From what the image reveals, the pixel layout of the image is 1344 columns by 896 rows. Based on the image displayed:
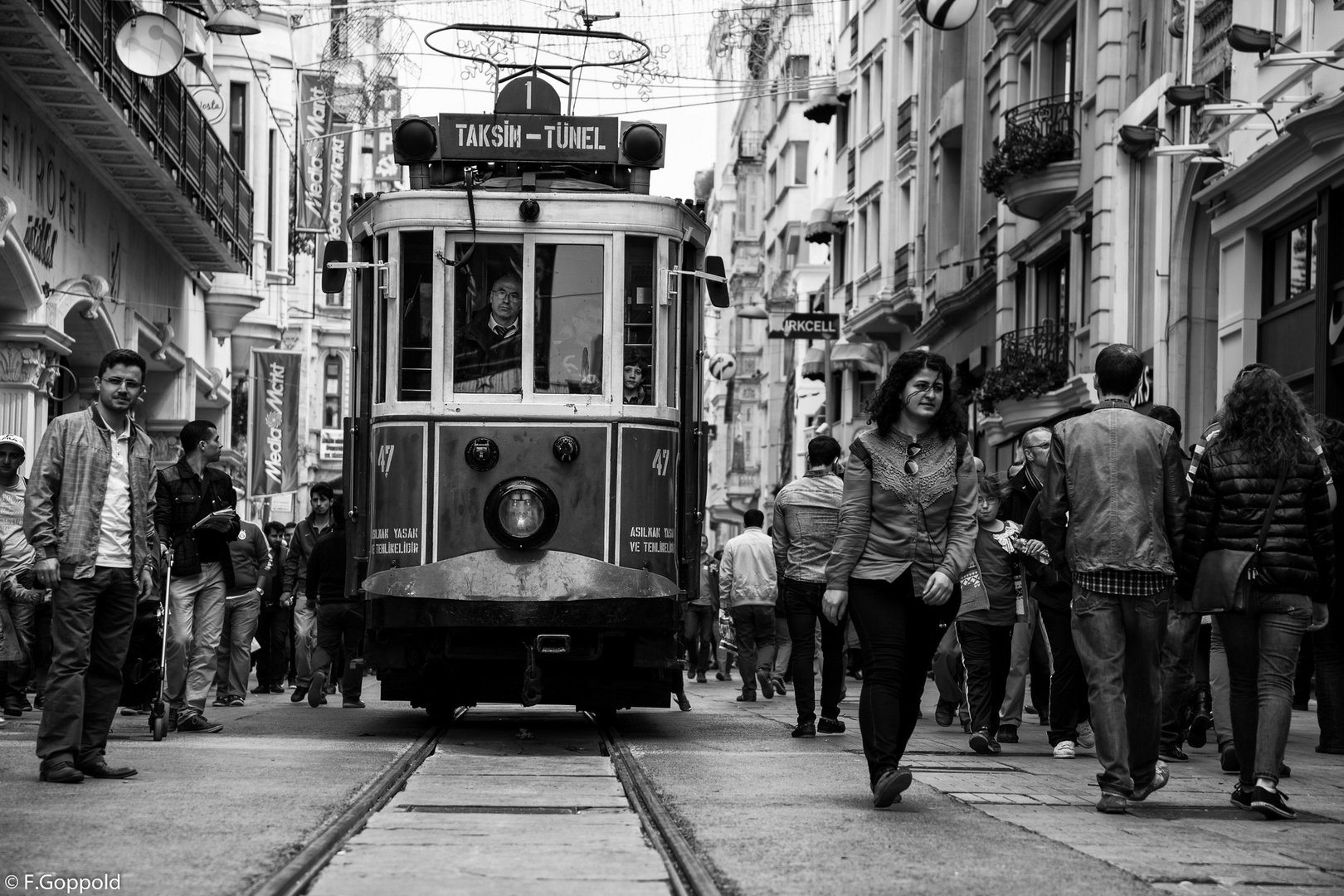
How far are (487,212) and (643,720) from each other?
3825 millimetres

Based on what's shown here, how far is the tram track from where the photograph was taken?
19.4 feet

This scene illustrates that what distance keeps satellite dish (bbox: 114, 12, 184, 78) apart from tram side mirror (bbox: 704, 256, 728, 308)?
1016cm

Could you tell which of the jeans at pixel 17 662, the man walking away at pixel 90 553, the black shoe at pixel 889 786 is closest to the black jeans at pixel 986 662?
the black shoe at pixel 889 786

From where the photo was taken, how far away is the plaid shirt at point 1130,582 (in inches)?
327

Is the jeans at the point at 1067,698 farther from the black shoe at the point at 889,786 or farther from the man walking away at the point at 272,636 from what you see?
the man walking away at the point at 272,636

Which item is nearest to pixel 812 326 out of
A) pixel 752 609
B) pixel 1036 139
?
pixel 1036 139

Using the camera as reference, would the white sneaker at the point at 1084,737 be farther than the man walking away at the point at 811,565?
No

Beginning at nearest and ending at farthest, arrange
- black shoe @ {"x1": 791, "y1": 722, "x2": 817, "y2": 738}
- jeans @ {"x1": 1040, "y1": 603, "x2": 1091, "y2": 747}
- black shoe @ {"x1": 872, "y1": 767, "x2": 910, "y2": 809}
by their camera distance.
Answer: black shoe @ {"x1": 872, "y1": 767, "x2": 910, "y2": 809}, jeans @ {"x1": 1040, "y1": 603, "x2": 1091, "y2": 747}, black shoe @ {"x1": 791, "y1": 722, "x2": 817, "y2": 738}

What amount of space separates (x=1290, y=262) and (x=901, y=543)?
13086 mm

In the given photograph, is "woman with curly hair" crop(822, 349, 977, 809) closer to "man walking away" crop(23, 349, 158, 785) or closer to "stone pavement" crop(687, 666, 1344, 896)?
"stone pavement" crop(687, 666, 1344, 896)

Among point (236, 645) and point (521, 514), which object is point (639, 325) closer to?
point (521, 514)

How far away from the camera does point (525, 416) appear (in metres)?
11.9

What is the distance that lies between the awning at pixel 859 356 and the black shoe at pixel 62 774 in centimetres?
3635

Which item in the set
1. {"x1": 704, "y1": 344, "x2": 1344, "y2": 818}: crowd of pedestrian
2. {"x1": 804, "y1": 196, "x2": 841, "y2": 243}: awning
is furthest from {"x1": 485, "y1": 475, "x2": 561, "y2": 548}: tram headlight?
{"x1": 804, "y1": 196, "x2": 841, "y2": 243}: awning
